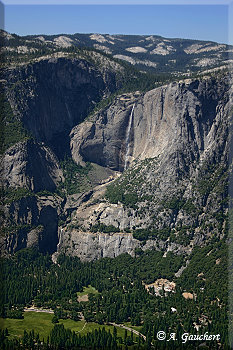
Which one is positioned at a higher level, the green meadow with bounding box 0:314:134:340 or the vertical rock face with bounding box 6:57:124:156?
the vertical rock face with bounding box 6:57:124:156

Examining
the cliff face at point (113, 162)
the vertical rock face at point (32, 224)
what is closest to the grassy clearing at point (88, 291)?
the cliff face at point (113, 162)

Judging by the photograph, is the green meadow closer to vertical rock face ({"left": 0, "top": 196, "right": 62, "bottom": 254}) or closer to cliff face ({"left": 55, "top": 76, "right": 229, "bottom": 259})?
vertical rock face ({"left": 0, "top": 196, "right": 62, "bottom": 254})

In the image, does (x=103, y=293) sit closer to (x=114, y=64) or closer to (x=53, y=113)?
(x=53, y=113)

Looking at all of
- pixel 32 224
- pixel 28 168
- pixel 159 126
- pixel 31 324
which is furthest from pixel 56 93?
pixel 31 324

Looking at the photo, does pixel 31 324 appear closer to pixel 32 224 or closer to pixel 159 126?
pixel 32 224

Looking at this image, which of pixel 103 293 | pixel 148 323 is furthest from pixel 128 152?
pixel 148 323

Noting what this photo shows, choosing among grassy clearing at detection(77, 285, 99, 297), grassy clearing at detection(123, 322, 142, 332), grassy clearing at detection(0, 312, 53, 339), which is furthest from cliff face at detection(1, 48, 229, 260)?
grassy clearing at detection(0, 312, 53, 339)

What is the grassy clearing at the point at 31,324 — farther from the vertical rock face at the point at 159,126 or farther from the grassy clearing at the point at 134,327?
the vertical rock face at the point at 159,126

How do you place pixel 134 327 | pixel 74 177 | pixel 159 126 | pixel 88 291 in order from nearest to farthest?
pixel 134 327 → pixel 88 291 → pixel 159 126 → pixel 74 177
